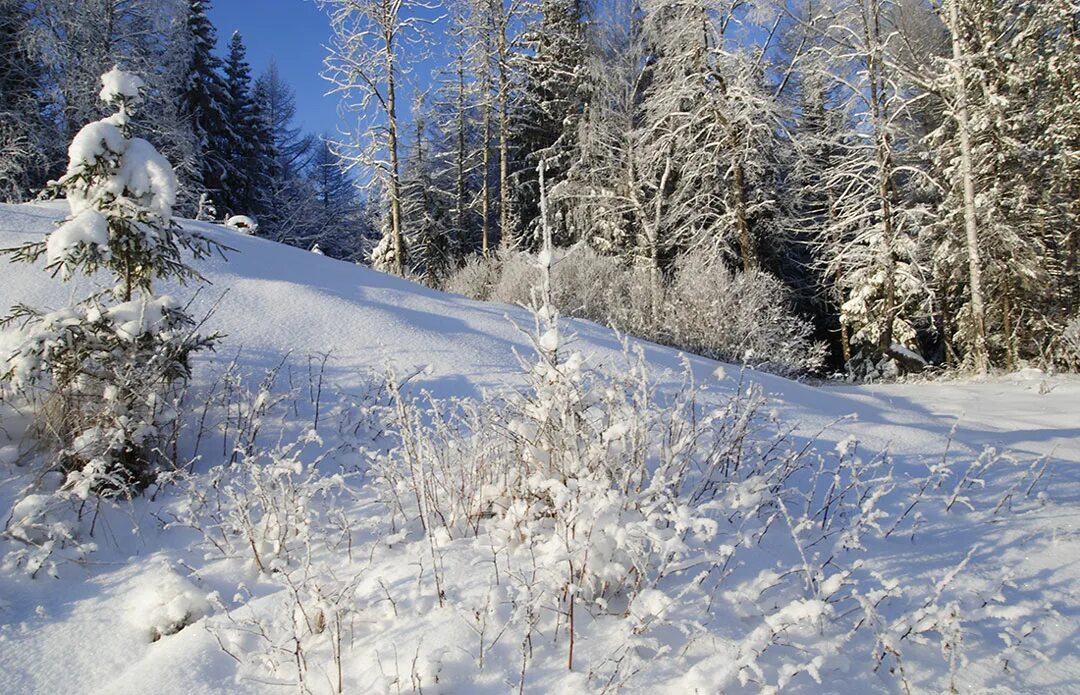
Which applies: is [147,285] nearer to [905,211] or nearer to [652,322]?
[652,322]

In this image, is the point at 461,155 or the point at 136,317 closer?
the point at 136,317

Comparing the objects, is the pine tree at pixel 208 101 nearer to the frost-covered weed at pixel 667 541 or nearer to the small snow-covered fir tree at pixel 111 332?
the small snow-covered fir tree at pixel 111 332

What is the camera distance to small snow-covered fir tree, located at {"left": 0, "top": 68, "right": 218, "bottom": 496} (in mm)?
2730

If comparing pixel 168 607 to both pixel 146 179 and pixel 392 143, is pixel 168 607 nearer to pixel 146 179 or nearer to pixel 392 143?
pixel 146 179

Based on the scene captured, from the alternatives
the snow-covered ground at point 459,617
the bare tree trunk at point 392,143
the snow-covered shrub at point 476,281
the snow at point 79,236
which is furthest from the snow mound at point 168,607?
the snow-covered shrub at point 476,281

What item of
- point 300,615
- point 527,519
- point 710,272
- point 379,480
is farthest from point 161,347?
point 710,272

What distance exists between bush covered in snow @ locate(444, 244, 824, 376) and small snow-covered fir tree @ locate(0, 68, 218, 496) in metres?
5.90

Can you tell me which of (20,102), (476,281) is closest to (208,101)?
(20,102)

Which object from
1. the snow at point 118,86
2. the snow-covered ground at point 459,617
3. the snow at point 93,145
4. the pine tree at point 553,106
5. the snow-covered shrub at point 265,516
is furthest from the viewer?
the pine tree at point 553,106

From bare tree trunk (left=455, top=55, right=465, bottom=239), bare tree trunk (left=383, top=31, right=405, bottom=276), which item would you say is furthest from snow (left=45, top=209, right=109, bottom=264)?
bare tree trunk (left=455, top=55, right=465, bottom=239)

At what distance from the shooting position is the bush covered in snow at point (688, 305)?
372 inches

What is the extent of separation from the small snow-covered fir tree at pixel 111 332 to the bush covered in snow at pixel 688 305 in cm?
590

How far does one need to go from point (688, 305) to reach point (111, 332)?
843 cm

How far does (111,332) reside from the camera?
2914 millimetres
